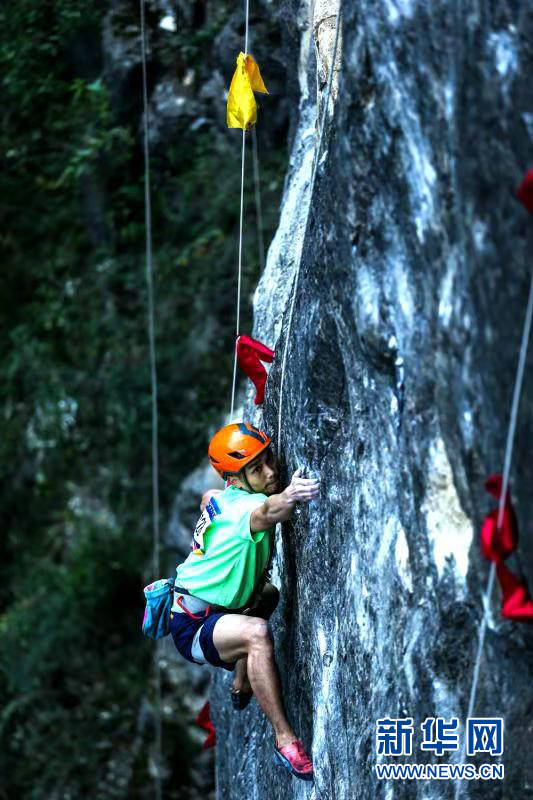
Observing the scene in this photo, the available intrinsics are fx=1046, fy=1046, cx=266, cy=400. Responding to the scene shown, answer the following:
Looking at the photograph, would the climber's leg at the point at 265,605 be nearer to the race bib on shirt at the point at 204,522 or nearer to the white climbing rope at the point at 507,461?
the race bib on shirt at the point at 204,522

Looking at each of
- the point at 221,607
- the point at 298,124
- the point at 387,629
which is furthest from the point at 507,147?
the point at 298,124

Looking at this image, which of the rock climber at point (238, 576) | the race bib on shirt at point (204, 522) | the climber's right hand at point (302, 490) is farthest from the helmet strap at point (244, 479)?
the climber's right hand at point (302, 490)

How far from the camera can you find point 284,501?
15.3ft

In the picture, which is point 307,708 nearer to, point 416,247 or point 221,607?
point 221,607

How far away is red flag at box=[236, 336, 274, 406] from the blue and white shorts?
138cm

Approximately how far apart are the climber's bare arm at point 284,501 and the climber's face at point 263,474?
17cm

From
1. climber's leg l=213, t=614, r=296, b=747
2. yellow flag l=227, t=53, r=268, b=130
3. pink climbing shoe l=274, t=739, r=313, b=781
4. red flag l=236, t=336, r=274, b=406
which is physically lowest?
pink climbing shoe l=274, t=739, r=313, b=781

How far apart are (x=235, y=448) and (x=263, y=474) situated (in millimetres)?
211

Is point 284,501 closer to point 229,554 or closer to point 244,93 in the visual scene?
point 229,554

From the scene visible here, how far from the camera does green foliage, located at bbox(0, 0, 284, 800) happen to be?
1190 cm

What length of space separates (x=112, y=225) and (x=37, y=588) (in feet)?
14.9

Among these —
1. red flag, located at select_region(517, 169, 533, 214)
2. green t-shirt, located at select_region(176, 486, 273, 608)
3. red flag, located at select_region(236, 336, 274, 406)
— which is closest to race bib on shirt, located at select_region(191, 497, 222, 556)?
green t-shirt, located at select_region(176, 486, 273, 608)

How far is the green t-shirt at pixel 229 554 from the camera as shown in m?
4.93

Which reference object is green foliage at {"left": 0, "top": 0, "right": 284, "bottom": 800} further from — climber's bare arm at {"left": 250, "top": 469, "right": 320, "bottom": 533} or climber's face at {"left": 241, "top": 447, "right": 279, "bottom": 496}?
climber's bare arm at {"left": 250, "top": 469, "right": 320, "bottom": 533}
